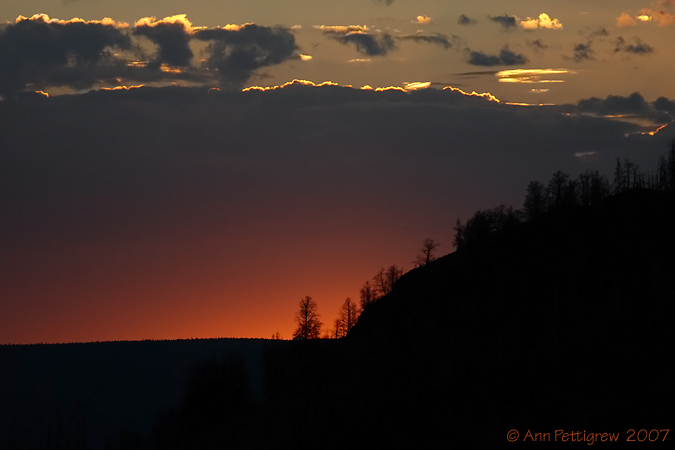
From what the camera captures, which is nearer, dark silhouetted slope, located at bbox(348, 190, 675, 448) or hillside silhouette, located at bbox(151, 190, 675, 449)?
dark silhouetted slope, located at bbox(348, 190, 675, 448)

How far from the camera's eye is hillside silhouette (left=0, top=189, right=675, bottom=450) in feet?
238

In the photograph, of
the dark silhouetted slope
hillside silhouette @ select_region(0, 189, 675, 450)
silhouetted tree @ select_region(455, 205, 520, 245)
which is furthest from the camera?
silhouetted tree @ select_region(455, 205, 520, 245)

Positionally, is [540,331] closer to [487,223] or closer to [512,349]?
[512,349]

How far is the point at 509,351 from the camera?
8438cm

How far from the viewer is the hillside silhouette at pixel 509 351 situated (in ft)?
238

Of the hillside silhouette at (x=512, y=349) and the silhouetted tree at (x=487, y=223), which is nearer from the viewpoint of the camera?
the hillside silhouette at (x=512, y=349)

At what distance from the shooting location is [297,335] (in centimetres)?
14550

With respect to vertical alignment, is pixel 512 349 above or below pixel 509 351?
above

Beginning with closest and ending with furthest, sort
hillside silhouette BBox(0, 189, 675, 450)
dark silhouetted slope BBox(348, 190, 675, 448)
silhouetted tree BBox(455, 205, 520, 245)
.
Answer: dark silhouetted slope BBox(348, 190, 675, 448) < hillside silhouette BBox(0, 189, 675, 450) < silhouetted tree BBox(455, 205, 520, 245)

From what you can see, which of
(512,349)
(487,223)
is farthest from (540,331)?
(487,223)

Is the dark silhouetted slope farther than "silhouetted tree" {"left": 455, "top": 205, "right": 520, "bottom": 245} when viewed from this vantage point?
No

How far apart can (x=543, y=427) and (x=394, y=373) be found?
23.8 m

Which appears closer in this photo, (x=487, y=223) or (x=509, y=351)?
(x=509, y=351)

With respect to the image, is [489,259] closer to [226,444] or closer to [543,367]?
[543,367]
